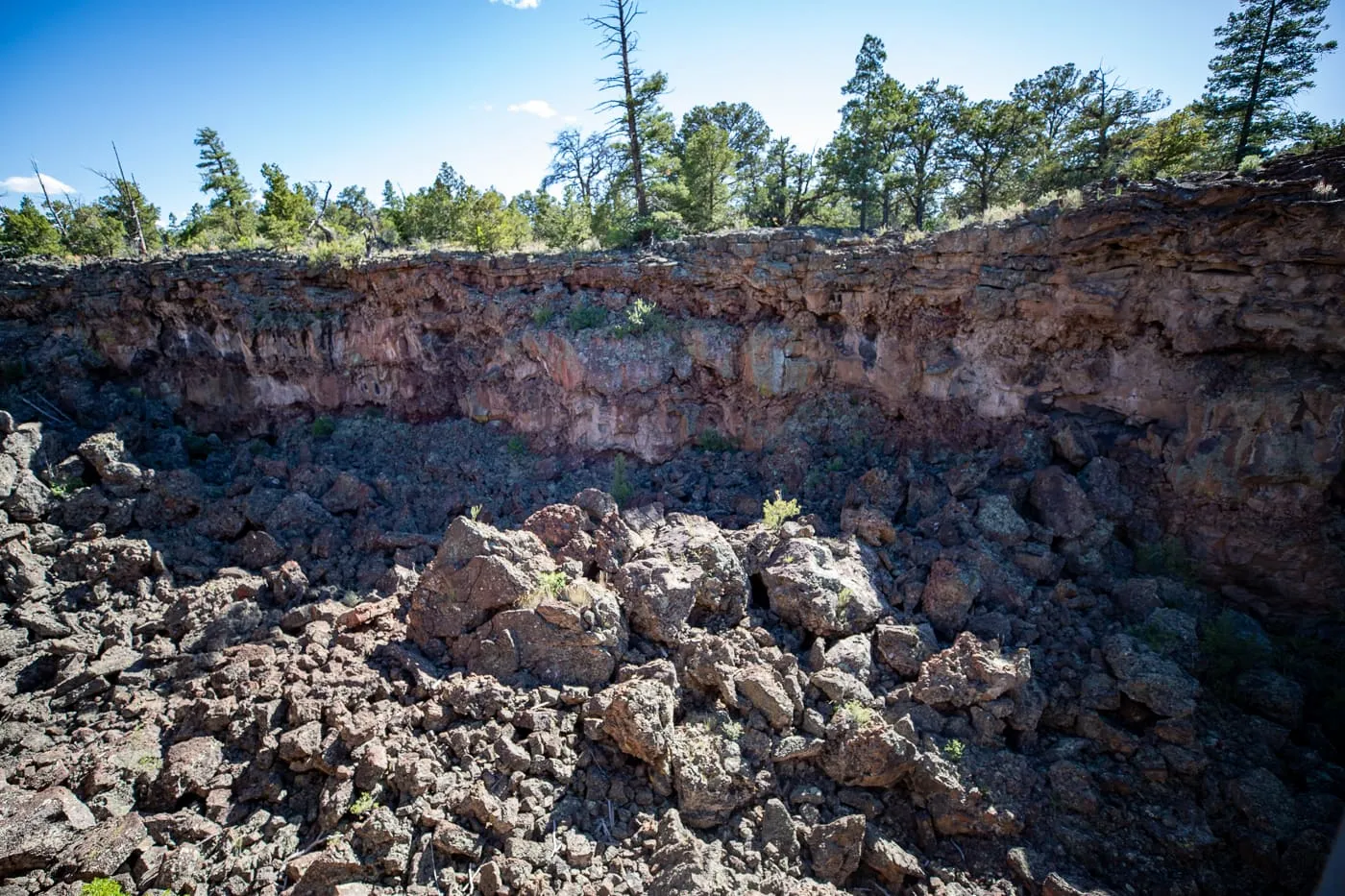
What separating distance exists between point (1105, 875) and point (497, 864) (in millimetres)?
5745

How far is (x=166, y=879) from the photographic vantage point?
563cm

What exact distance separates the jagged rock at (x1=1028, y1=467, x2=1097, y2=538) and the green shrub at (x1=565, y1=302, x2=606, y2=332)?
871 centimetres

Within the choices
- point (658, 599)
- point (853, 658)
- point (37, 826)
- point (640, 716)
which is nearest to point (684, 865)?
point (640, 716)

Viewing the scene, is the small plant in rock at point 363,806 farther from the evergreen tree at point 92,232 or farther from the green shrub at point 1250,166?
the evergreen tree at point 92,232

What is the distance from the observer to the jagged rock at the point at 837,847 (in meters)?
5.81

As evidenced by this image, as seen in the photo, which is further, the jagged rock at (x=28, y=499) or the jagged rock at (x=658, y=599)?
the jagged rock at (x=28, y=499)

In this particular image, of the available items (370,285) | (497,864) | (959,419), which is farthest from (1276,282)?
(370,285)

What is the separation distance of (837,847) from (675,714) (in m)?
2.04

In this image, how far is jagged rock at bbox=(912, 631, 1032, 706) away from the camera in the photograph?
22.6 feet

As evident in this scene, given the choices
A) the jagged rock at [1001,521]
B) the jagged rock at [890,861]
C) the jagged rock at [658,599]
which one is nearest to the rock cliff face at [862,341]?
the jagged rock at [1001,521]

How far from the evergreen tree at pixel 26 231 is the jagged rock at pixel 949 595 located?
32.6 m

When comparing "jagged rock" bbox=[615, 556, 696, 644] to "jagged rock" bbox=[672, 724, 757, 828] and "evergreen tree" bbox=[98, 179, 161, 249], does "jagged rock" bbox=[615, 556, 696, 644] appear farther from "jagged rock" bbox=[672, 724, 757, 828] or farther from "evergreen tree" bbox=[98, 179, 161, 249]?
"evergreen tree" bbox=[98, 179, 161, 249]

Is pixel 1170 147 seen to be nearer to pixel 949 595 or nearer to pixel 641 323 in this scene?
pixel 949 595

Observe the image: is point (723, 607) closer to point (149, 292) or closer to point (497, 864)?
point (497, 864)
